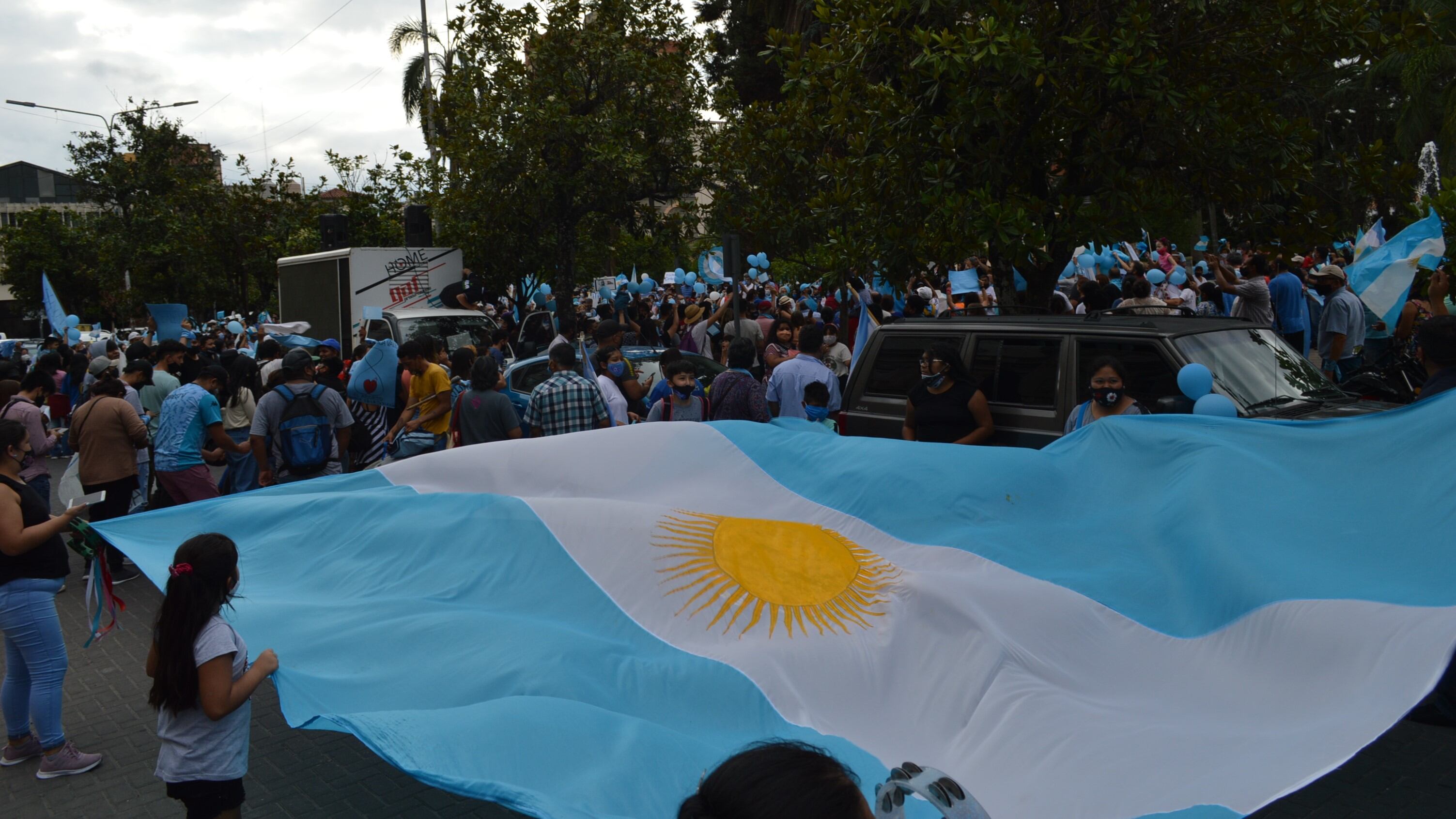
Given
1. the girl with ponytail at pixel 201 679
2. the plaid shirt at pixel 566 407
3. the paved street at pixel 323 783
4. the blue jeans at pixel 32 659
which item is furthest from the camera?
the plaid shirt at pixel 566 407

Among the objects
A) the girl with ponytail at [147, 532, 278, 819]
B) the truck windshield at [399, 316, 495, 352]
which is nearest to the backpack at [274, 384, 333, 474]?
the girl with ponytail at [147, 532, 278, 819]

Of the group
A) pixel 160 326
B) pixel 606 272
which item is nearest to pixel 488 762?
pixel 160 326

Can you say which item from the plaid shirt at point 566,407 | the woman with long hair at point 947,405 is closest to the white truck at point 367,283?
the plaid shirt at point 566,407

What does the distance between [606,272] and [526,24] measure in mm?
27703

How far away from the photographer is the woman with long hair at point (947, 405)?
24.3 feet

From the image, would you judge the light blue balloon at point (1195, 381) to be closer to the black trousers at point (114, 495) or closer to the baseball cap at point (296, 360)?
the baseball cap at point (296, 360)

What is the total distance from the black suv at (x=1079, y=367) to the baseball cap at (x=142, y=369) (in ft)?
21.0

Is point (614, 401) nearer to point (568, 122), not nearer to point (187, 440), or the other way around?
point (187, 440)

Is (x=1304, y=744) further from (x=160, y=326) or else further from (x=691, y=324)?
(x=160, y=326)

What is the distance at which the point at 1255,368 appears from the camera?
693cm

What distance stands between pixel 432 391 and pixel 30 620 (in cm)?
Result: 497

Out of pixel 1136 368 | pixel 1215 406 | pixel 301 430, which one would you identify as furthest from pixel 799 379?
pixel 301 430

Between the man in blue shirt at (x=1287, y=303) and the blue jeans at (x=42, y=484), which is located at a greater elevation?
the man in blue shirt at (x=1287, y=303)

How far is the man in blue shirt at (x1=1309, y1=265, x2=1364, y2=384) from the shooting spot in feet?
39.2
